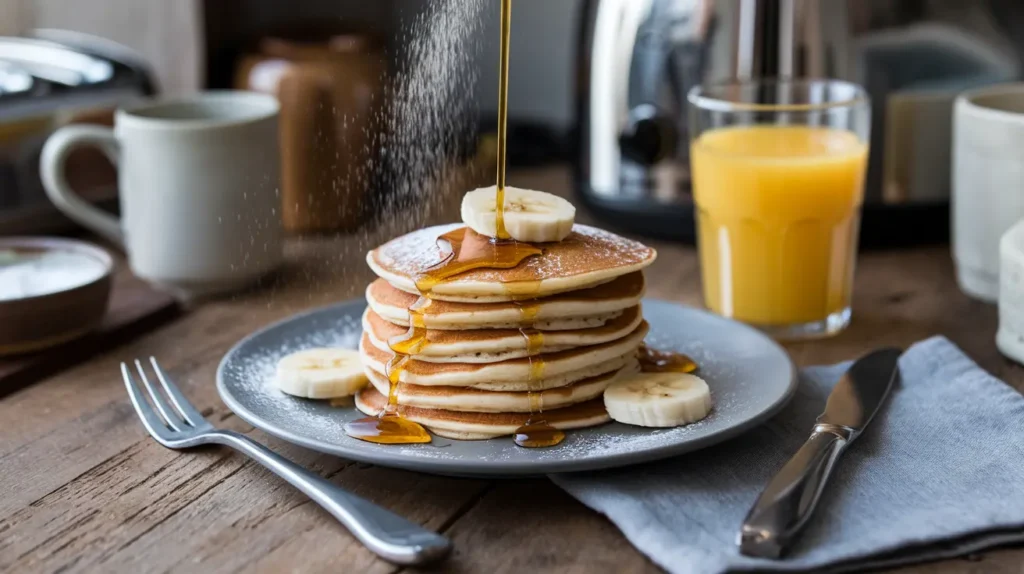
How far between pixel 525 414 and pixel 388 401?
4.3 inches

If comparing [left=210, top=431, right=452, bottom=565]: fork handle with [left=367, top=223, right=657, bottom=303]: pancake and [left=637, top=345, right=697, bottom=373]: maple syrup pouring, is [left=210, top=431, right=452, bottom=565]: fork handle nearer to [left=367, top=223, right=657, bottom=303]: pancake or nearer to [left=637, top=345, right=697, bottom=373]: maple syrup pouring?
[left=367, top=223, right=657, bottom=303]: pancake

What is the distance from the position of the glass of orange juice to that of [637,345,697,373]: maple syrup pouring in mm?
249

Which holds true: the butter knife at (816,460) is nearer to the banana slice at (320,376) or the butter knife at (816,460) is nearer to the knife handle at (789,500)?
the knife handle at (789,500)

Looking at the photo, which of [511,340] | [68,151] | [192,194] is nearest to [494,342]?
[511,340]

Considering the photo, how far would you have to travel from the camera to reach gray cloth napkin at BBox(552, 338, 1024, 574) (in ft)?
2.35

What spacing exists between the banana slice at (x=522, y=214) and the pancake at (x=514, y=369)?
101mm

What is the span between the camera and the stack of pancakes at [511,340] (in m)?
0.84

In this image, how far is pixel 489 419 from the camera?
2.79ft

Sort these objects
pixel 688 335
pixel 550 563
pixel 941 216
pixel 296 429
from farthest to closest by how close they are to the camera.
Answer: pixel 941 216
pixel 688 335
pixel 296 429
pixel 550 563

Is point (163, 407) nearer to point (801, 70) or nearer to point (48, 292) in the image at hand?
point (48, 292)

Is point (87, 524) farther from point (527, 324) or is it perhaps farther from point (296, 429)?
point (527, 324)

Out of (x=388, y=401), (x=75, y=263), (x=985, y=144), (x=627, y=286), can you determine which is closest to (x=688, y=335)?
(x=627, y=286)

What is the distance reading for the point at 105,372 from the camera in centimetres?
112

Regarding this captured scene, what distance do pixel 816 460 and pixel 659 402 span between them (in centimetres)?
12
